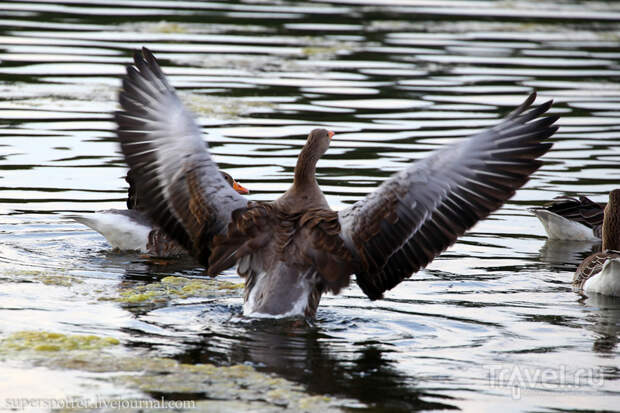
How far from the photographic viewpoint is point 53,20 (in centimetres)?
2419

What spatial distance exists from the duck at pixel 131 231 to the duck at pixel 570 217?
355 centimetres

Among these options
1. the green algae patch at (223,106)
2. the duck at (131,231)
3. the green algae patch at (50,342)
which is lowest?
the green algae patch at (50,342)

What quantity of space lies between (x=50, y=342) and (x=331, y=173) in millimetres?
7181

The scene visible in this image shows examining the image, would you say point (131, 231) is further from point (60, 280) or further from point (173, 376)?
point (173, 376)

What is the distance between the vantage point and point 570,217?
1174cm

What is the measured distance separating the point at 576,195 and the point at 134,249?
5384 millimetres

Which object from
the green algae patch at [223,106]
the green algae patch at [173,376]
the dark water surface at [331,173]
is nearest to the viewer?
the green algae patch at [173,376]

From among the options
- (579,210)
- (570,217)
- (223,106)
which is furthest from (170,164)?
(223,106)

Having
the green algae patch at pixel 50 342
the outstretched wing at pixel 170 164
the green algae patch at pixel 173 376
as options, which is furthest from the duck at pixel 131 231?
the green algae patch at pixel 173 376

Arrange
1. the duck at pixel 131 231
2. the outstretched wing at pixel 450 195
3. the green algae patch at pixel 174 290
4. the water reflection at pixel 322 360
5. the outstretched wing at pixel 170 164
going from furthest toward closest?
the duck at pixel 131 231 → the green algae patch at pixel 174 290 → the outstretched wing at pixel 170 164 → the outstretched wing at pixel 450 195 → the water reflection at pixel 322 360

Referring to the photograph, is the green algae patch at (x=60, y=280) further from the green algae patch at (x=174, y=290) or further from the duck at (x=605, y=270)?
the duck at (x=605, y=270)

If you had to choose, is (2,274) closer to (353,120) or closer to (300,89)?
(353,120)

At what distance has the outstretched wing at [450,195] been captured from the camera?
805cm

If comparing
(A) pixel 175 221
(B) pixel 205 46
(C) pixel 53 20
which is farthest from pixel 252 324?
(C) pixel 53 20
